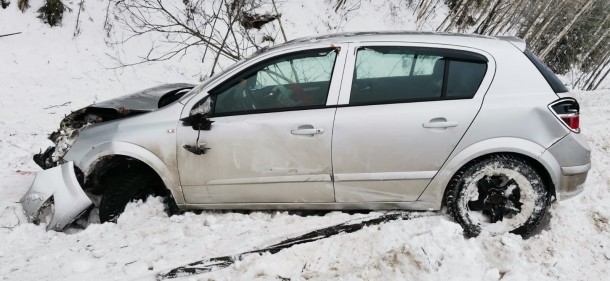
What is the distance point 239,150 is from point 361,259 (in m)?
1.20

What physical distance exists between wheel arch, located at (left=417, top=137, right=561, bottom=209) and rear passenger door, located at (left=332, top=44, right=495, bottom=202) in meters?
0.06

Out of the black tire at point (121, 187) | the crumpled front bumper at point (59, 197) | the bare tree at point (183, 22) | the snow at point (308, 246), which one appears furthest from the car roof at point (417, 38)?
the bare tree at point (183, 22)

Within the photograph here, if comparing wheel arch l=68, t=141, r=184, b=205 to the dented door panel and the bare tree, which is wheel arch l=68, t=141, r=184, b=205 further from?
→ the bare tree

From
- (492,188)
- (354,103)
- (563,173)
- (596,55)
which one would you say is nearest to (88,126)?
(354,103)

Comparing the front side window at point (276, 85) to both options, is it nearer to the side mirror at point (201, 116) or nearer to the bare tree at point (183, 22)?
the side mirror at point (201, 116)

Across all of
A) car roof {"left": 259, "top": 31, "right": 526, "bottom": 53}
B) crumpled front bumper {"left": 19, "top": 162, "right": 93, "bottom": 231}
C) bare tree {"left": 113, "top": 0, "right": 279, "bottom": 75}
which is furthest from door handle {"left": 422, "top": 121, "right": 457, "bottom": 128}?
bare tree {"left": 113, "top": 0, "right": 279, "bottom": 75}

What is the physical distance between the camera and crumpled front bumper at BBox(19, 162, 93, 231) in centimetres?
384

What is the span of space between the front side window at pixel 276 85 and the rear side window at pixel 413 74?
0.29 metres

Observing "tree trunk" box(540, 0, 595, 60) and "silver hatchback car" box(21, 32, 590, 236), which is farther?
"tree trunk" box(540, 0, 595, 60)

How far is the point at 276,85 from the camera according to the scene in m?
3.69

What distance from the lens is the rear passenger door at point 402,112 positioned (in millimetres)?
3314

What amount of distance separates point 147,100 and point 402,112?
2.26 metres

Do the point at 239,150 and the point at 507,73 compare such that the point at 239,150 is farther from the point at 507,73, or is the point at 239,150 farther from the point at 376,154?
the point at 507,73

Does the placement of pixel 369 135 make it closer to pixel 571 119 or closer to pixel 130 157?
pixel 571 119
